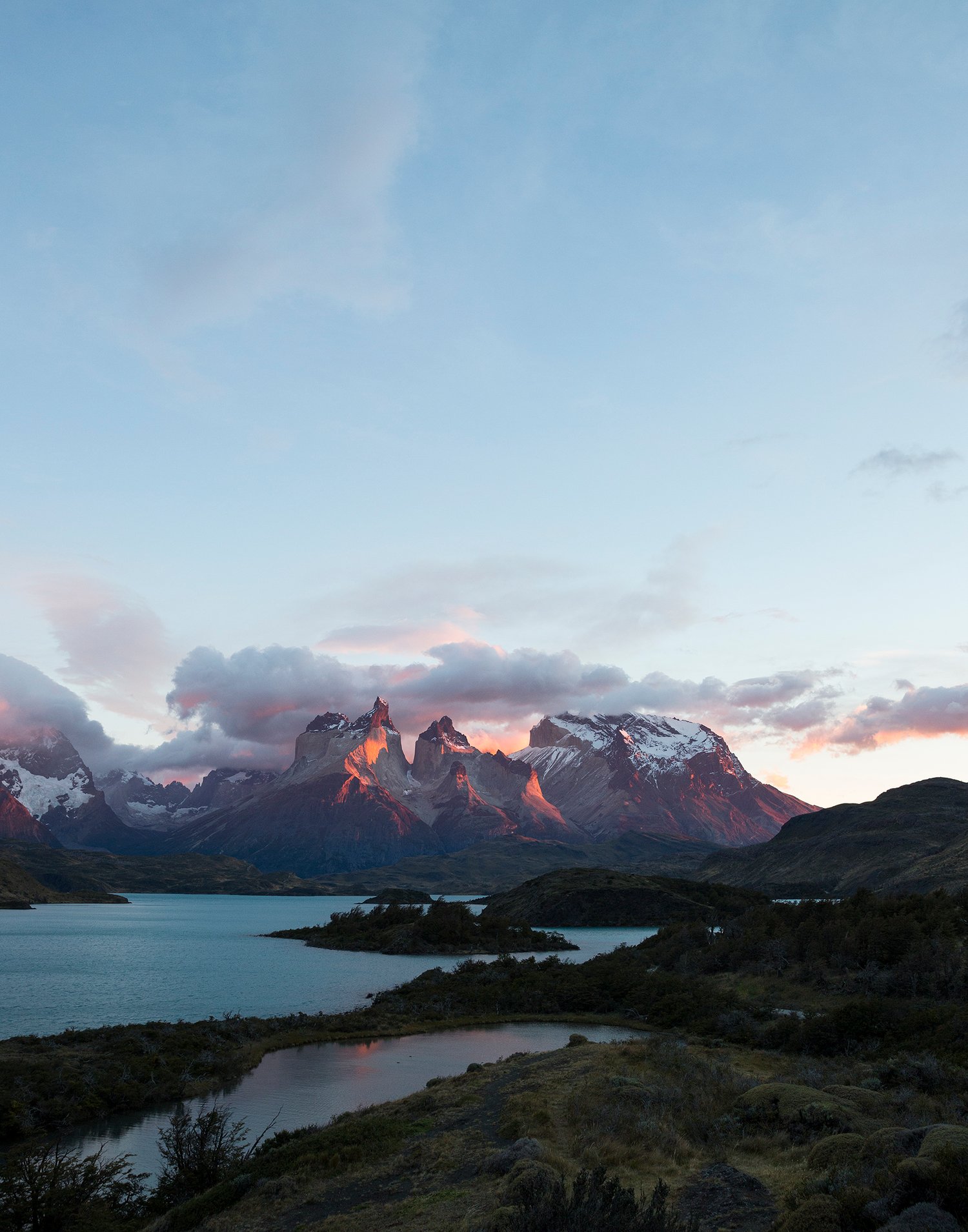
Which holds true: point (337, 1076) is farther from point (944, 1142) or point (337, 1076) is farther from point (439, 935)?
point (439, 935)

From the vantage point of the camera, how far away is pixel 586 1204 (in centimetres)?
1822

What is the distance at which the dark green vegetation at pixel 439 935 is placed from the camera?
6181 inches

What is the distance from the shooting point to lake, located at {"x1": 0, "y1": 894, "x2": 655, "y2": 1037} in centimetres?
8181

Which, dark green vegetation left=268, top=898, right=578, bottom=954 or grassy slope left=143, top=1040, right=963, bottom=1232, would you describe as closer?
grassy slope left=143, top=1040, right=963, bottom=1232

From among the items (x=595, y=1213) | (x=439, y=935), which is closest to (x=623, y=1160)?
(x=595, y=1213)

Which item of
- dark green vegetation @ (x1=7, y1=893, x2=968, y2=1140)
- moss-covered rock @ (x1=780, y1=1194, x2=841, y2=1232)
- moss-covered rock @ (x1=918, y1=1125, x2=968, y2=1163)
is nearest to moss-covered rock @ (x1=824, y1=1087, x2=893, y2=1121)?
dark green vegetation @ (x1=7, y1=893, x2=968, y2=1140)

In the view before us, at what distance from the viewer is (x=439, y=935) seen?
6245 inches

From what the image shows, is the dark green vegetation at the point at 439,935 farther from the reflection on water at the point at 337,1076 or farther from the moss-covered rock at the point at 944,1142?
the moss-covered rock at the point at 944,1142

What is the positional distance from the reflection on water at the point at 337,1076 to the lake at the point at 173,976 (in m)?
20.2

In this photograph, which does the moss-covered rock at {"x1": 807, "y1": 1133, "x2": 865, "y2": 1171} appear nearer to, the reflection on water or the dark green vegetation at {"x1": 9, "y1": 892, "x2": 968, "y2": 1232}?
the dark green vegetation at {"x1": 9, "y1": 892, "x2": 968, "y2": 1232}

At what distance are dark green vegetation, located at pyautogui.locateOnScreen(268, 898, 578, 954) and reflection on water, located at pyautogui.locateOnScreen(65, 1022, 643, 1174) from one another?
262ft

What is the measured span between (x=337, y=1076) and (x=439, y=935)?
354ft

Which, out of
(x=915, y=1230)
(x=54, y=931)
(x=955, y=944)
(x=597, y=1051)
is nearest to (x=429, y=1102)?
(x=597, y=1051)

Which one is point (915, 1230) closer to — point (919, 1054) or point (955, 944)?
point (919, 1054)
